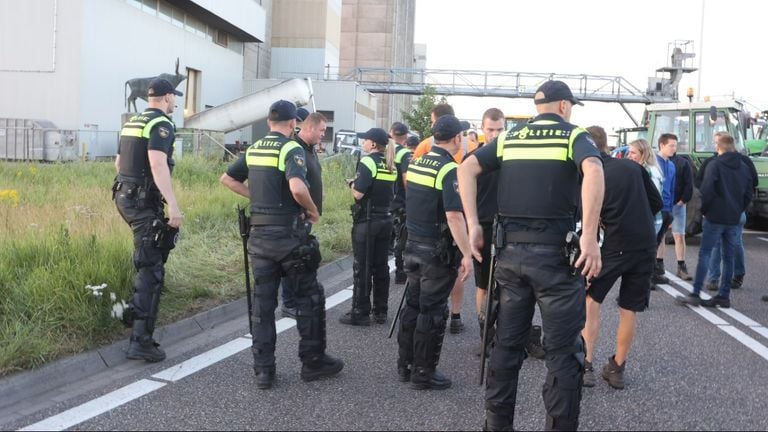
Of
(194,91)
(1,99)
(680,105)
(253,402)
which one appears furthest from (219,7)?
(253,402)

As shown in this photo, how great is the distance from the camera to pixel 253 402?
14.3ft

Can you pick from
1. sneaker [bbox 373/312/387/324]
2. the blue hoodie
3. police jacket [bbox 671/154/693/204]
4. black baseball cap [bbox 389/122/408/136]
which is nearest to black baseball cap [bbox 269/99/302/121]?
sneaker [bbox 373/312/387/324]

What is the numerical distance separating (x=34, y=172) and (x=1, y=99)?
1463cm

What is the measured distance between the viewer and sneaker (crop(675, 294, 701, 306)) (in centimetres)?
760

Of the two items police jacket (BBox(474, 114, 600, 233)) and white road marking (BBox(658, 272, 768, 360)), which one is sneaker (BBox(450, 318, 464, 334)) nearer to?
white road marking (BBox(658, 272, 768, 360))

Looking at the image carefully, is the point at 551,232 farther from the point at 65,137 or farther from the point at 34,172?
the point at 65,137

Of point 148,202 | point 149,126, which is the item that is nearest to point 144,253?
point 148,202

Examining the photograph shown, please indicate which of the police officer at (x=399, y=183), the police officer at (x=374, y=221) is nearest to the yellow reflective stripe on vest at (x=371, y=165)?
the police officer at (x=374, y=221)

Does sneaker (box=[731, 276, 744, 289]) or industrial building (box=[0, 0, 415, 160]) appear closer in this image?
sneaker (box=[731, 276, 744, 289])

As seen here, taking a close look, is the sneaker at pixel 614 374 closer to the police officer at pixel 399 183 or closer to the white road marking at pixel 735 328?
the white road marking at pixel 735 328

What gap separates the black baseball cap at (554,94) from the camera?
388 centimetres

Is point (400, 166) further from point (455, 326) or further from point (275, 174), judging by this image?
point (275, 174)

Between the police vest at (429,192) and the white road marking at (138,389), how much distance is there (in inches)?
69.5

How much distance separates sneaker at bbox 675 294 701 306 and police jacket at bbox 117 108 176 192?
563cm
